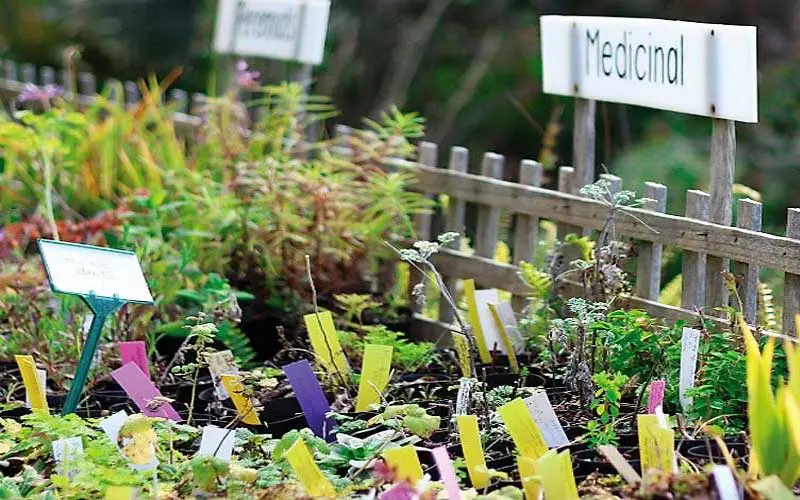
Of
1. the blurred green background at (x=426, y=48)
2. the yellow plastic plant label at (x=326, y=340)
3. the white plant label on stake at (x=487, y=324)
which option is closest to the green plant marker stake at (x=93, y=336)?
the yellow plastic plant label at (x=326, y=340)

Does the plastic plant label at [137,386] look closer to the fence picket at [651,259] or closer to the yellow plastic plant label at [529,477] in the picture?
the yellow plastic plant label at [529,477]

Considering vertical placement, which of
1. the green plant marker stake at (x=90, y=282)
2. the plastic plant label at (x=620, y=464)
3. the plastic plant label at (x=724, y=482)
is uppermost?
the green plant marker stake at (x=90, y=282)

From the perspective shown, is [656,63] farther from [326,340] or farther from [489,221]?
[326,340]

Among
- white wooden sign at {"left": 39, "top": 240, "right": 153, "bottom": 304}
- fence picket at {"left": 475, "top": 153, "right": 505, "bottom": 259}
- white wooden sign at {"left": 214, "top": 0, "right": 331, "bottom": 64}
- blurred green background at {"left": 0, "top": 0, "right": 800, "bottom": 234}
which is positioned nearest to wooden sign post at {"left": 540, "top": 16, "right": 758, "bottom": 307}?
fence picket at {"left": 475, "top": 153, "right": 505, "bottom": 259}

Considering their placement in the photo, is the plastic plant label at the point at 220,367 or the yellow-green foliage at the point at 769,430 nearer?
the yellow-green foliage at the point at 769,430

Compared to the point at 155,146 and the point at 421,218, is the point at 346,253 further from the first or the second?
the point at 155,146

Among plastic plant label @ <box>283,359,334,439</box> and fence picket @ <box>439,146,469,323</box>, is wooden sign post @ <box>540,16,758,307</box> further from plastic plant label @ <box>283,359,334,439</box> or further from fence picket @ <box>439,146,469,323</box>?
plastic plant label @ <box>283,359,334,439</box>

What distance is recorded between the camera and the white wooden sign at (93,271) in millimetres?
2668

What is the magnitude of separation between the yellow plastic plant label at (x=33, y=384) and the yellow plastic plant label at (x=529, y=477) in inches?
44.8

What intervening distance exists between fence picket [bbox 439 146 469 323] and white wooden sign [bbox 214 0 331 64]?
101cm

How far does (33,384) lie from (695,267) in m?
1.67

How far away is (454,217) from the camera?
4109mm

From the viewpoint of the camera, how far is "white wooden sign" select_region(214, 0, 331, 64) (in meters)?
4.82

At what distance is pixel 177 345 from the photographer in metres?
3.76
